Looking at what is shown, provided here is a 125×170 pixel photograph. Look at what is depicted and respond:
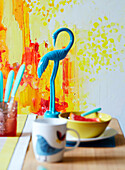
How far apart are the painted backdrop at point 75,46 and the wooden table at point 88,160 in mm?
1490

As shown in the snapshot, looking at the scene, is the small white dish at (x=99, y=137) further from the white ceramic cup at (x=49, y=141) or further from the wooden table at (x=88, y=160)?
the white ceramic cup at (x=49, y=141)

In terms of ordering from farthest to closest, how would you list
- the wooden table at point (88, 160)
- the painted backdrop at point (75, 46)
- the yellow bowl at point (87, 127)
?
the painted backdrop at point (75, 46), the yellow bowl at point (87, 127), the wooden table at point (88, 160)

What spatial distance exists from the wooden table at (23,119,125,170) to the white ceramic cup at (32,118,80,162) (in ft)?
0.06

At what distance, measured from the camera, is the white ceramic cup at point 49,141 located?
68 centimetres

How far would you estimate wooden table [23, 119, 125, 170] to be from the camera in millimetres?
660

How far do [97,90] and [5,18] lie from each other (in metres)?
0.98

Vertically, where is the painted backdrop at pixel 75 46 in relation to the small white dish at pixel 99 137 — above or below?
above

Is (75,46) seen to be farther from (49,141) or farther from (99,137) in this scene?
(49,141)

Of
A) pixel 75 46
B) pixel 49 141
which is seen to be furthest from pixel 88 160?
pixel 75 46

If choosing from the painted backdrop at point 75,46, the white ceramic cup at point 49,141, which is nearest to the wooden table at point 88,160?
the white ceramic cup at point 49,141

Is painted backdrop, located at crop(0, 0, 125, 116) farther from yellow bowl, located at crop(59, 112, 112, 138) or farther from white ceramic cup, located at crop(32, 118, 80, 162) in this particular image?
white ceramic cup, located at crop(32, 118, 80, 162)

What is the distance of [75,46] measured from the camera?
2279mm

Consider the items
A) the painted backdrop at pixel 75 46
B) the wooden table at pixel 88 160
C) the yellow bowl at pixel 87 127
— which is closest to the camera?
the wooden table at pixel 88 160

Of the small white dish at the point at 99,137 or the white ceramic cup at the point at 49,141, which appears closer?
the white ceramic cup at the point at 49,141
